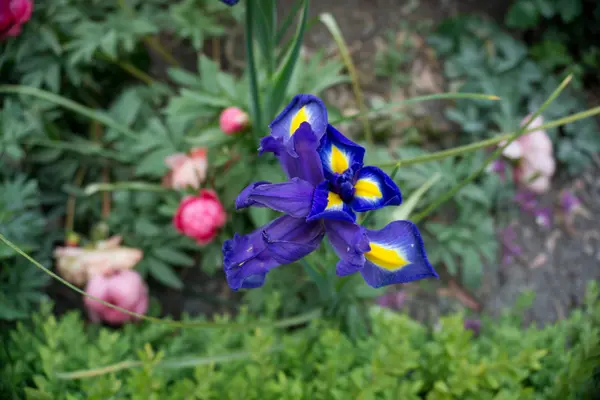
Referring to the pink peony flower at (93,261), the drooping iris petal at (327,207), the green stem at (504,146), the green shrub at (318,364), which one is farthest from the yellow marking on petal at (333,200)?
the pink peony flower at (93,261)

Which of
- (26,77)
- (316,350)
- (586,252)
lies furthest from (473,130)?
(26,77)

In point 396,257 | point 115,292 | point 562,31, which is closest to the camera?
point 396,257

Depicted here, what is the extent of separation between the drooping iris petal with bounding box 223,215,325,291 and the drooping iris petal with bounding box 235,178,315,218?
36 mm

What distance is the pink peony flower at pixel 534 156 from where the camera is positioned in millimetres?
1836

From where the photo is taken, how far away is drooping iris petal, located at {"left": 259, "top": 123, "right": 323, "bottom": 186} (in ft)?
2.65

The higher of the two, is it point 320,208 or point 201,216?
point 320,208

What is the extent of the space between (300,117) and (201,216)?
26.8 inches

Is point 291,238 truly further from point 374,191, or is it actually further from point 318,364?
point 318,364

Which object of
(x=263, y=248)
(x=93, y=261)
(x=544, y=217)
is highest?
(x=263, y=248)

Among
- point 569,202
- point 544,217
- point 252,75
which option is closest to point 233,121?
point 252,75

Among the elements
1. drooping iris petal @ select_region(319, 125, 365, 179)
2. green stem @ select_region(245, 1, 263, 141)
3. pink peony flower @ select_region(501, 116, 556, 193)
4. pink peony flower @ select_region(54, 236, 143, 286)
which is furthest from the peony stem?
pink peony flower @ select_region(501, 116, 556, 193)

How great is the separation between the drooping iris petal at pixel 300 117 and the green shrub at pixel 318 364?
0.51 meters

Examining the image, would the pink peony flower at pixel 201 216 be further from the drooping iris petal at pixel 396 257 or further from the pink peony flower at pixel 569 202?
the pink peony flower at pixel 569 202

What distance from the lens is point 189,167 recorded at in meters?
1.56
